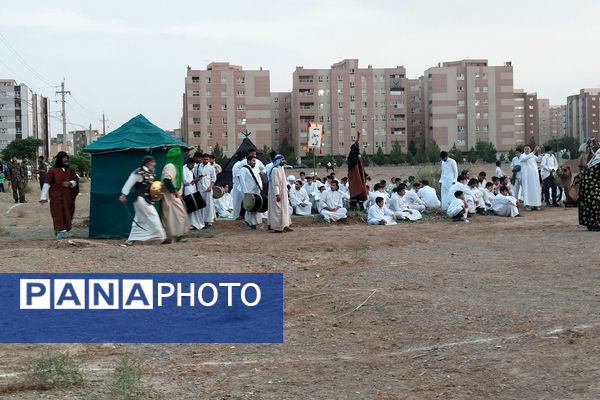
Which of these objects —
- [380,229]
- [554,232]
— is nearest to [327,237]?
[380,229]

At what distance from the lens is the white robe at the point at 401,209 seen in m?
17.5

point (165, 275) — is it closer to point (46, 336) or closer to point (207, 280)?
point (207, 280)

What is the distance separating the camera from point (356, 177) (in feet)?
59.4

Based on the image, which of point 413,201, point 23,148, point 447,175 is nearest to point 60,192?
point 413,201

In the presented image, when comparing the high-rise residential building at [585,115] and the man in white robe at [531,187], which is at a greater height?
the high-rise residential building at [585,115]

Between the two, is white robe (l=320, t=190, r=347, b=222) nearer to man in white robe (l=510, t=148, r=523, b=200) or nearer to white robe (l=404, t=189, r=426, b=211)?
white robe (l=404, t=189, r=426, b=211)

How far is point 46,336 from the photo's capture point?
7000 mm

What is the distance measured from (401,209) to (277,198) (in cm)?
377

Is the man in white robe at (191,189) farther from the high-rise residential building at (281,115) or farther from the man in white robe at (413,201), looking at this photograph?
the high-rise residential building at (281,115)

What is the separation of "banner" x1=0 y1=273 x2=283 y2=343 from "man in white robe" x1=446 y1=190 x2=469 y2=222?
8.24 meters

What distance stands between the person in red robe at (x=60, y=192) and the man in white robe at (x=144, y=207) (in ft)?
5.94

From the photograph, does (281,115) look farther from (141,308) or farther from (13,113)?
(141,308)

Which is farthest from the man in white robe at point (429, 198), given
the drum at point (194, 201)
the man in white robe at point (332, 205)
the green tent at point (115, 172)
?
the green tent at point (115, 172)

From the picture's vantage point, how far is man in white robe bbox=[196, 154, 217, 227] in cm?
1628
